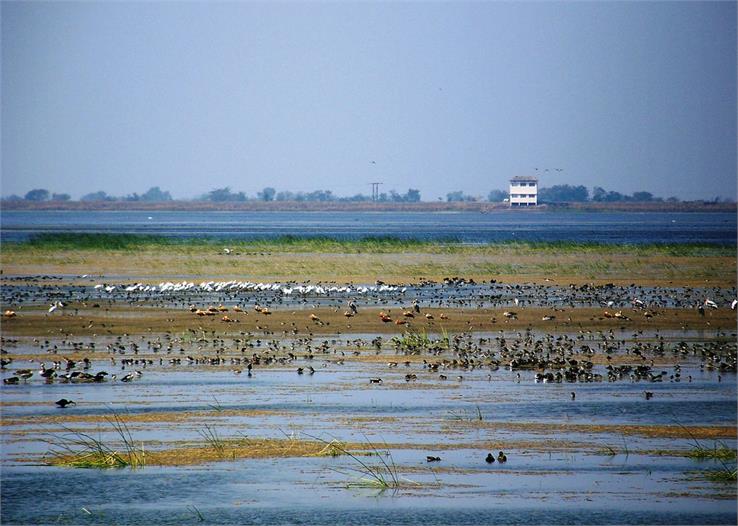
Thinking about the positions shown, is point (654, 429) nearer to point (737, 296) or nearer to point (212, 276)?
point (737, 296)

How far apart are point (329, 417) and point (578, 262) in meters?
39.2

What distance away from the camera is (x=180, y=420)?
757 inches

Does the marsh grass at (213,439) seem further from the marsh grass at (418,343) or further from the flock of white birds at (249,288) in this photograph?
the flock of white birds at (249,288)

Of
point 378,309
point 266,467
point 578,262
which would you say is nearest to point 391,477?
point 266,467

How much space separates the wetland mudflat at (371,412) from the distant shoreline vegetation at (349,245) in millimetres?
26485

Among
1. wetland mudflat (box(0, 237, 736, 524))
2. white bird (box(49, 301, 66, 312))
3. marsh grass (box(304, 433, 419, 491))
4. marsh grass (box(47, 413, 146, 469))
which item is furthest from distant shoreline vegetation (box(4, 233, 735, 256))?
marsh grass (box(47, 413, 146, 469))

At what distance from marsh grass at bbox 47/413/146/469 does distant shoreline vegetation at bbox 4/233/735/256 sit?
157ft

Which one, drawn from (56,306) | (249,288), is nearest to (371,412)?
(56,306)

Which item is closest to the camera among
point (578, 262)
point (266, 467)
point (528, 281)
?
point (266, 467)

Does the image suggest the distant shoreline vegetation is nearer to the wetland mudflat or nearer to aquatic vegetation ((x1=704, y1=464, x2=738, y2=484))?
→ the wetland mudflat

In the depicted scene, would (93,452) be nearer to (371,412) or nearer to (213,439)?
(213,439)

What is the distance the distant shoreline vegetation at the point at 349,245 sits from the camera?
63938mm

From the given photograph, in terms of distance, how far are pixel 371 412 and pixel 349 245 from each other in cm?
5025

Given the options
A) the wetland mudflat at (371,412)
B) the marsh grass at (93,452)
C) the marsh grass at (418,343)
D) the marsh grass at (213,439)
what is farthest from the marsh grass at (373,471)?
the marsh grass at (418,343)
